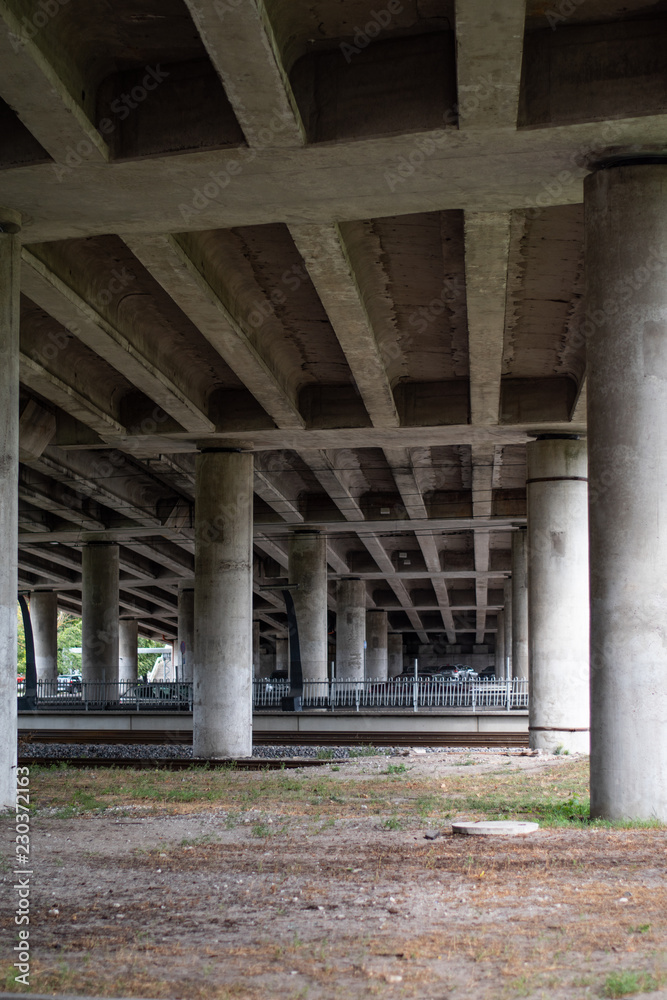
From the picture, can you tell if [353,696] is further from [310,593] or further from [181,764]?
[181,764]

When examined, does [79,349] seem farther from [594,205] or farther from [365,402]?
[594,205]

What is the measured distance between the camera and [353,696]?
38.2 meters

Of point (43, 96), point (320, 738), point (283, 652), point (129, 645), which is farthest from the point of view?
point (283, 652)

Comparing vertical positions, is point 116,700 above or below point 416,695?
below

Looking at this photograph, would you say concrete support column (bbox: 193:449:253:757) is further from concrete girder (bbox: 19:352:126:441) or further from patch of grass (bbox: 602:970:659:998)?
patch of grass (bbox: 602:970:659:998)

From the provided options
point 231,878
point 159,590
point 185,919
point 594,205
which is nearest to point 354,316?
point 594,205

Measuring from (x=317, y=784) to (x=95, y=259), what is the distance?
9.14 m

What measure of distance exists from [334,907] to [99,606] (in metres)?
35.4

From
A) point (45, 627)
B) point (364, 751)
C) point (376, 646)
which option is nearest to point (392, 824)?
point (364, 751)

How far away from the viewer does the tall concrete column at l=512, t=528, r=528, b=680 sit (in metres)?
39.3

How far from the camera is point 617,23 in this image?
11289 mm

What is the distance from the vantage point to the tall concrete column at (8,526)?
41.3ft

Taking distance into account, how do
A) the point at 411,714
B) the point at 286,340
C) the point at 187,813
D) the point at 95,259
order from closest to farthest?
the point at 187,813
the point at 95,259
the point at 286,340
the point at 411,714

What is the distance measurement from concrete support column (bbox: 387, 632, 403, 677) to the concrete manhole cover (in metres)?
82.1
